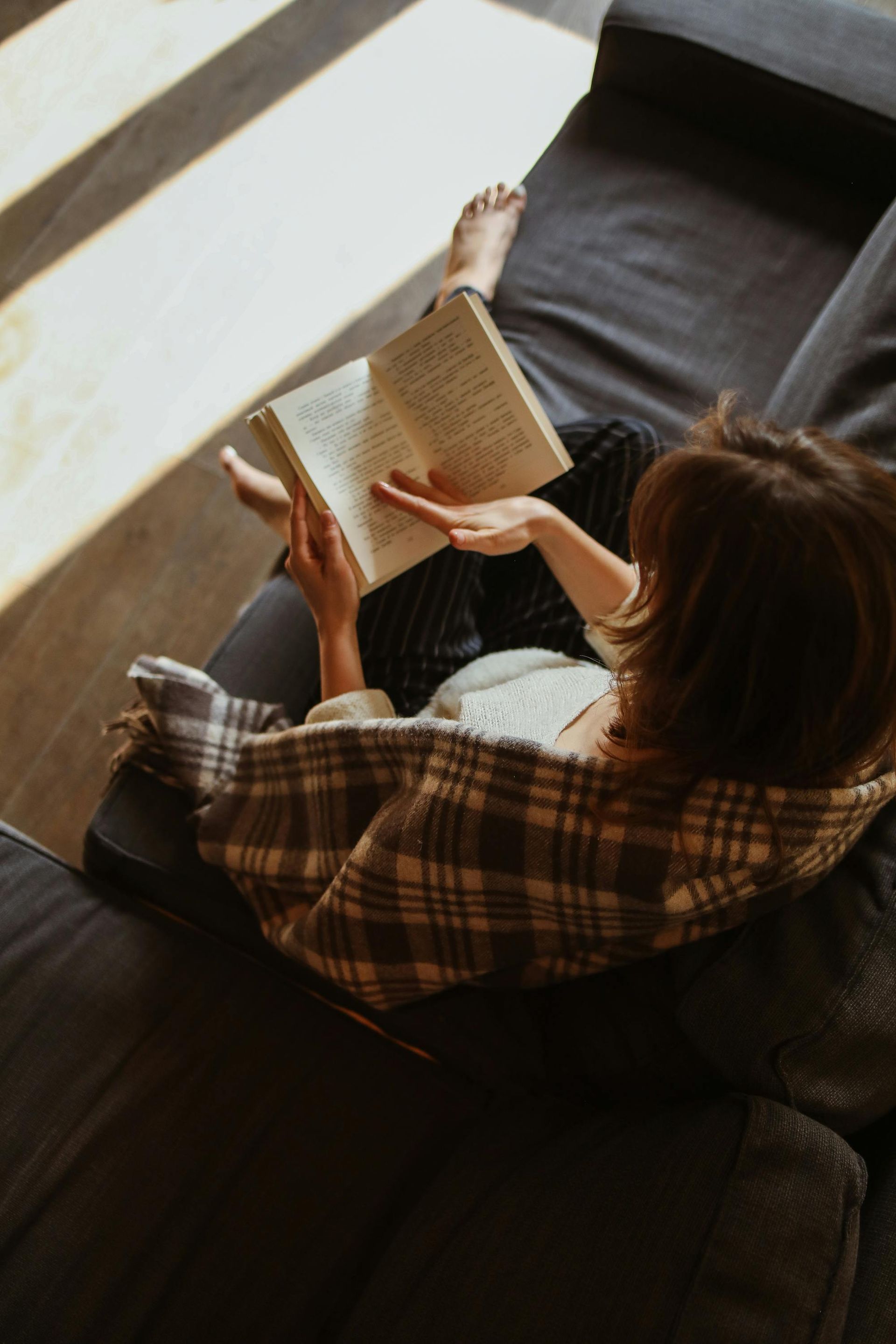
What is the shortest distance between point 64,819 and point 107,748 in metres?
0.12

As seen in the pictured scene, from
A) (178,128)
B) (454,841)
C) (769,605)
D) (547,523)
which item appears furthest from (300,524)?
(178,128)

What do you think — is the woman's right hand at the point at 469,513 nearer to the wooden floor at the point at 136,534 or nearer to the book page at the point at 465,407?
the book page at the point at 465,407

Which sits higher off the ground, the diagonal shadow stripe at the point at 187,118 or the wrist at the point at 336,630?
the diagonal shadow stripe at the point at 187,118

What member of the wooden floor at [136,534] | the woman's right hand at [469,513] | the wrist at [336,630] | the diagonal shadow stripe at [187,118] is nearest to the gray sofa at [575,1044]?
the wrist at [336,630]

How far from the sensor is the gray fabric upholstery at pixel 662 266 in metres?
1.14

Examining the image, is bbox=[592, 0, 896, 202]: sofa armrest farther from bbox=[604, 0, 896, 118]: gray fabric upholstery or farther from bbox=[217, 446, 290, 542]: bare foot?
bbox=[217, 446, 290, 542]: bare foot

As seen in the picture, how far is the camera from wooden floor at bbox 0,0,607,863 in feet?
4.40

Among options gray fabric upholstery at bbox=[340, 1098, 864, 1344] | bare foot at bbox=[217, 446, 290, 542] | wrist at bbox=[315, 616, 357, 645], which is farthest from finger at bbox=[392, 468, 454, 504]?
gray fabric upholstery at bbox=[340, 1098, 864, 1344]

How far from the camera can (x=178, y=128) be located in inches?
63.3

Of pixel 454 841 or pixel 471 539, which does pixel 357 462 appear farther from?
pixel 454 841

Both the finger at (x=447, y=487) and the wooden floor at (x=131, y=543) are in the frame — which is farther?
the wooden floor at (x=131, y=543)

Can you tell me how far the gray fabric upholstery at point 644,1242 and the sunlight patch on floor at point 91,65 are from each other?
1.75 m

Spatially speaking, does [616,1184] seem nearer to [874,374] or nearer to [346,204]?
[874,374]

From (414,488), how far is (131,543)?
696mm
